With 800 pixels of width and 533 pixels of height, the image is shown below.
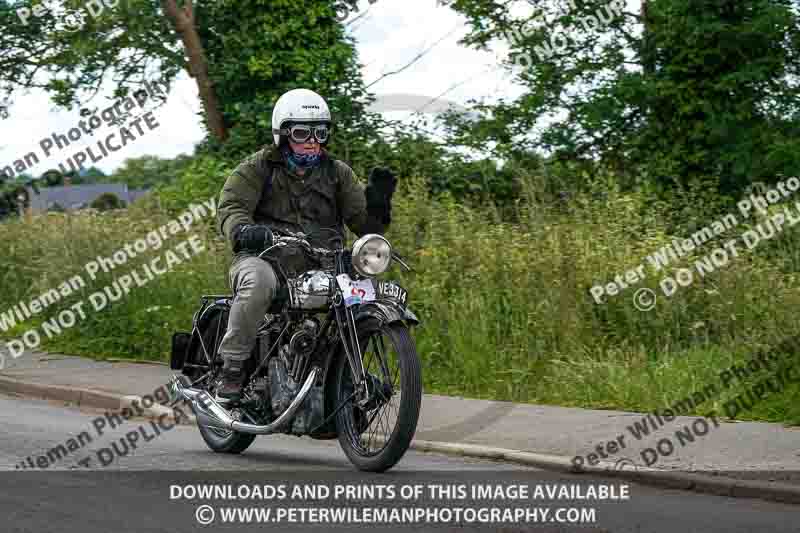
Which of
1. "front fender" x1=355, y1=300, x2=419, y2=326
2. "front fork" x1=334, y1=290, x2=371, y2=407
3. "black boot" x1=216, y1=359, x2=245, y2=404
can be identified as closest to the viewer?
"front fender" x1=355, y1=300, x2=419, y2=326

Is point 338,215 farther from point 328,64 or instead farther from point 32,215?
point 328,64

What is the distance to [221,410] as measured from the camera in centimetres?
876

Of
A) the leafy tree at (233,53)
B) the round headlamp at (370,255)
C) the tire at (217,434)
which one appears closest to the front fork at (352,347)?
the round headlamp at (370,255)

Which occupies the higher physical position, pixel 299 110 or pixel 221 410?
pixel 299 110

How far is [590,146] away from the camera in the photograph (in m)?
25.4

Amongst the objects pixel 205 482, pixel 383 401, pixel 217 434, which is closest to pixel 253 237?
pixel 383 401

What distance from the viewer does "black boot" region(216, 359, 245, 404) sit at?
Result: 853cm

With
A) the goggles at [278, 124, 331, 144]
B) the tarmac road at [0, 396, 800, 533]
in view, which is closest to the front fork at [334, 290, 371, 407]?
the tarmac road at [0, 396, 800, 533]

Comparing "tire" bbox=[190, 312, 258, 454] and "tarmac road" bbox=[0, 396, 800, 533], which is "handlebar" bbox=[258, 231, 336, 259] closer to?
"tire" bbox=[190, 312, 258, 454]

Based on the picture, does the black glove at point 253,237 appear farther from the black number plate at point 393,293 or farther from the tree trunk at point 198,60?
the tree trunk at point 198,60

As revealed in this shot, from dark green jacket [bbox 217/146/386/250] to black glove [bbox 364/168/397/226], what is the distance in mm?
57

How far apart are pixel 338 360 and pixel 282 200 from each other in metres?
1.21

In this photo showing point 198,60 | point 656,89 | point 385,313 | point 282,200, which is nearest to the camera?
point 385,313

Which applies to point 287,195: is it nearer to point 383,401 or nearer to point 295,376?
point 295,376
